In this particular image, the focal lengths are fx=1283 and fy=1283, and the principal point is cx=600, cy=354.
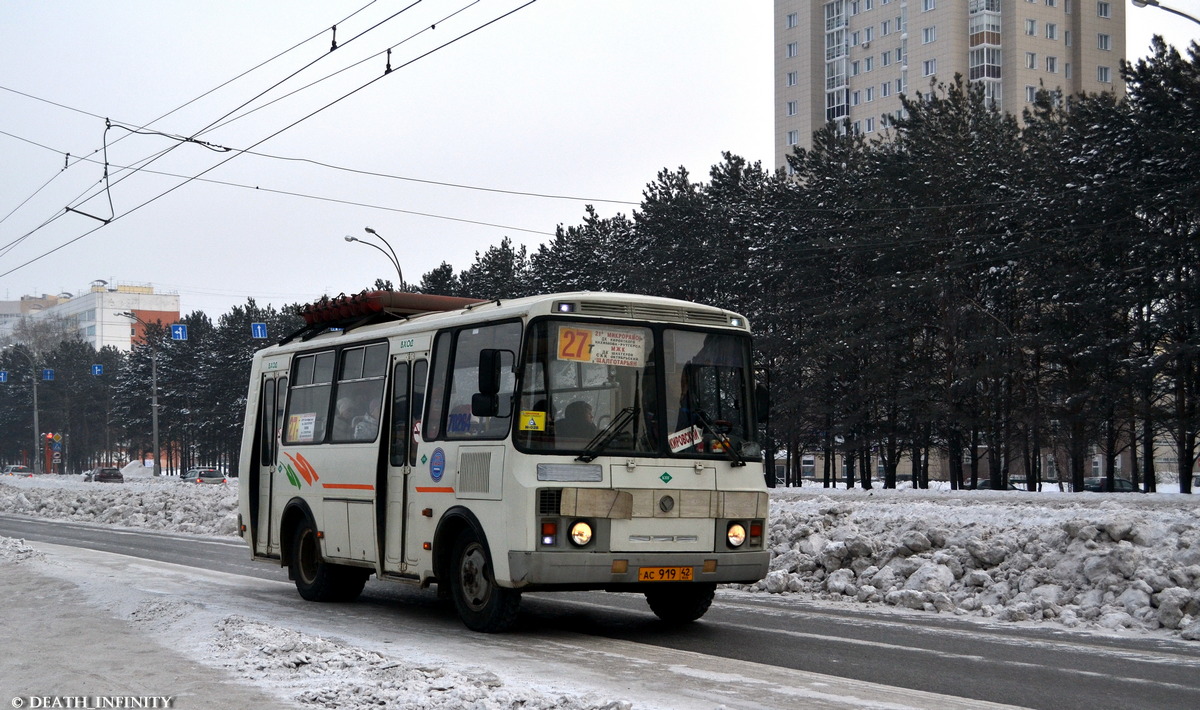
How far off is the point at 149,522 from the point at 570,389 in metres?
27.4

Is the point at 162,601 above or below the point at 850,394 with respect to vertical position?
below

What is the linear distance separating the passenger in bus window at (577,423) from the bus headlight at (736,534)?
5.34ft

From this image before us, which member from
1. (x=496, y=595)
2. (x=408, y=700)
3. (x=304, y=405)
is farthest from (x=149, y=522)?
(x=408, y=700)

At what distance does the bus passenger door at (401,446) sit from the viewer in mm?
12641

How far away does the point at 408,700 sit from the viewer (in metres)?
7.58

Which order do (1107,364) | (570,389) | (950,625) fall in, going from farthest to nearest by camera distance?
(1107,364), (950,625), (570,389)

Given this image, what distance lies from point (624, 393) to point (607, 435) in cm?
42

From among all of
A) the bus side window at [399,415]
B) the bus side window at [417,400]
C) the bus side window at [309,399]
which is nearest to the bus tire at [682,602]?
the bus side window at [417,400]

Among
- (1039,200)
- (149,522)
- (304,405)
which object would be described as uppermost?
(1039,200)

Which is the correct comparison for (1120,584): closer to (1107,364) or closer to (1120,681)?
(1120,681)

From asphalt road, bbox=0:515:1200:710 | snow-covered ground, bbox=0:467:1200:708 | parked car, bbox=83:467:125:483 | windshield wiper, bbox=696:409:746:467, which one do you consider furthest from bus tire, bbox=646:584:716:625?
parked car, bbox=83:467:125:483

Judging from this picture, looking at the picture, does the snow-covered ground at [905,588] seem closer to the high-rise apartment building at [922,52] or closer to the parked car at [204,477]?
the parked car at [204,477]

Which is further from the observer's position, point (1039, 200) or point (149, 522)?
point (1039, 200)

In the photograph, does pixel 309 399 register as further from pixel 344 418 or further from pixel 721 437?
pixel 721 437
